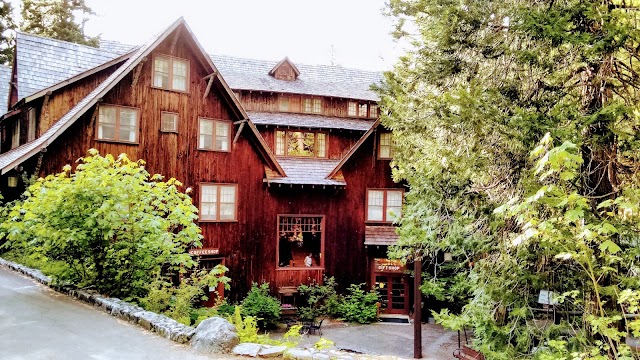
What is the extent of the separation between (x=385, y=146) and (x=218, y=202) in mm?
8495

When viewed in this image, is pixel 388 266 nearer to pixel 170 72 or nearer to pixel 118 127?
pixel 170 72

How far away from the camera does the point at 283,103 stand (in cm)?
2481

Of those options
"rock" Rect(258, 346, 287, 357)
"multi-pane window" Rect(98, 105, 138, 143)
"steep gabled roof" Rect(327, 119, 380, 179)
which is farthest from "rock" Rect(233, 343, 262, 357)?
"steep gabled roof" Rect(327, 119, 380, 179)

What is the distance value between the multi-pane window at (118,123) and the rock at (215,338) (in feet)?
39.4

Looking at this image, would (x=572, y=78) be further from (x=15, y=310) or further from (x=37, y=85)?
(x=37, y=85)

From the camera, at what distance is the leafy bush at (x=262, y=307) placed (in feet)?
64.4

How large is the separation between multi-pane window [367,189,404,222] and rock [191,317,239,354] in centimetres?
1520

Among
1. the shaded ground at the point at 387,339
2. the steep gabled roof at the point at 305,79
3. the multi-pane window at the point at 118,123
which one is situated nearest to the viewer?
the shaded ground at the point at 387,339

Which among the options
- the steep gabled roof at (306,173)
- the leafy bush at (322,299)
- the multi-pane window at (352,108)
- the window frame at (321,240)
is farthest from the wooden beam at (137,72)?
the multi-pane window at (352,108)

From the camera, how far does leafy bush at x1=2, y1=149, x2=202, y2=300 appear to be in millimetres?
10250

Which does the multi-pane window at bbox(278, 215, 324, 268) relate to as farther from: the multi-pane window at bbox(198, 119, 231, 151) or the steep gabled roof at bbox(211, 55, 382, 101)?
the steep gabled roof at bbox(211, 55, 382, 101)

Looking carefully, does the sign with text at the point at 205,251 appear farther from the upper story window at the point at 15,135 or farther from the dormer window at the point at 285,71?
the dormer window at the point at 285,71

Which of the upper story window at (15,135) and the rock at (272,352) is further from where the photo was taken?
the upper story window at (15,135)

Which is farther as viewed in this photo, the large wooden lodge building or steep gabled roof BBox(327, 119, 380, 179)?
steep gabled roof BBox(327, 119, 380, 179)
